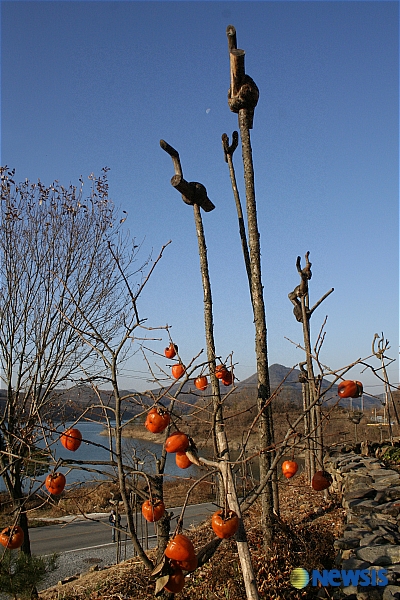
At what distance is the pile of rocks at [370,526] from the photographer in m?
3.13

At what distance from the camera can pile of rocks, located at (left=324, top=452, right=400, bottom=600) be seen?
10.3ft

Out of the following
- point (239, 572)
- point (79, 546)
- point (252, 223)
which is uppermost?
point (252, 223)

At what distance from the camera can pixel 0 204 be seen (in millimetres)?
6340

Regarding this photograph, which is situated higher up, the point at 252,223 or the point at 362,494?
the point at 252,223

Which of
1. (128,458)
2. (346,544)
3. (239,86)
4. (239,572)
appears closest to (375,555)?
(346,544)

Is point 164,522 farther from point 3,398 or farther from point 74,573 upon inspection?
point 74,573

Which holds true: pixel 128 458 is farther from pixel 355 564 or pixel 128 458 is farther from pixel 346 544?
pixel 355 564

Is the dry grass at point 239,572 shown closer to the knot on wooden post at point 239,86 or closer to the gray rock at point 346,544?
the gray rock at point 346,544

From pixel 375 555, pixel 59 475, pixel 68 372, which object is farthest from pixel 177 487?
pixel 59 475

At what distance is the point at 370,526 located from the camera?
426 centimetres

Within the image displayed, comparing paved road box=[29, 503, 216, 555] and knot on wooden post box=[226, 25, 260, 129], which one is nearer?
knot on wooden post box=[226, 25, 260, 129]

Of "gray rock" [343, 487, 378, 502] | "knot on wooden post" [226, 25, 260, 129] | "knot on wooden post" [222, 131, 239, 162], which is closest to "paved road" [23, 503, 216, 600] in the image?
"gray rock" [343, 487, 378, 502]

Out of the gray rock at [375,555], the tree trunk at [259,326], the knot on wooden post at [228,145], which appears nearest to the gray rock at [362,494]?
the tree trunk at [259,326]

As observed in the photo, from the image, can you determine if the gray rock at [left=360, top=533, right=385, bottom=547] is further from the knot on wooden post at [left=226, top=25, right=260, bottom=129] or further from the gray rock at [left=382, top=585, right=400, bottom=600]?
the knot on wooden post at [left=226, top=25, right=260, bottom=129]
